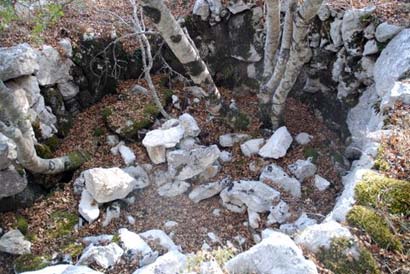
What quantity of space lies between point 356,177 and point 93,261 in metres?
3.05

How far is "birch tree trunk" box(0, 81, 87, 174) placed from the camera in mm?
5258

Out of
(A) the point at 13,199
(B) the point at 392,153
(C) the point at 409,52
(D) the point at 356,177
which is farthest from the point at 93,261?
(C) the point at 409,52

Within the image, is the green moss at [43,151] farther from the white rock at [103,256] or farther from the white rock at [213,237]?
the white rock at [213,237]

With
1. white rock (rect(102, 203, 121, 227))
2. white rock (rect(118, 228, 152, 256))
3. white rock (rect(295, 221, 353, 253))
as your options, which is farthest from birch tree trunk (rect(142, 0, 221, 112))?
white rock (rect(295, 221, 353, 253))

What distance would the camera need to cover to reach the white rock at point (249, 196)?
5.86m

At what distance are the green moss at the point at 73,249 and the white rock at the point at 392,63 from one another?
4666 mm

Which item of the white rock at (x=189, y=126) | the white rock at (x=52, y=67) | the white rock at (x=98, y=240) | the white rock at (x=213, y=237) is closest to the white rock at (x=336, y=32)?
the white rock at (x=189, y=126)

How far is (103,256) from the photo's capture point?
475 centimetres

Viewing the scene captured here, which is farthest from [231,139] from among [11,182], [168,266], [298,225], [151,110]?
[11,182]

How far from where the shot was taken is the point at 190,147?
22.1ft

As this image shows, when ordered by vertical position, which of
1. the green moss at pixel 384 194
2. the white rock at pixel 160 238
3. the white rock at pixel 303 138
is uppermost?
the green moss at pixel 384 194

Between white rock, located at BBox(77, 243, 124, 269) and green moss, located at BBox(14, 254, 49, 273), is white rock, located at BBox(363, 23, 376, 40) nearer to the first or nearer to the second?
white rock, located at BBox(77, 243, 124, 269)

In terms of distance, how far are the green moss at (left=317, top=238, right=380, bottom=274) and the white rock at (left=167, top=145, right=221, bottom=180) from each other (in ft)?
10.1

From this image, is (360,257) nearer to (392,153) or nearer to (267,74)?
(392,153)
